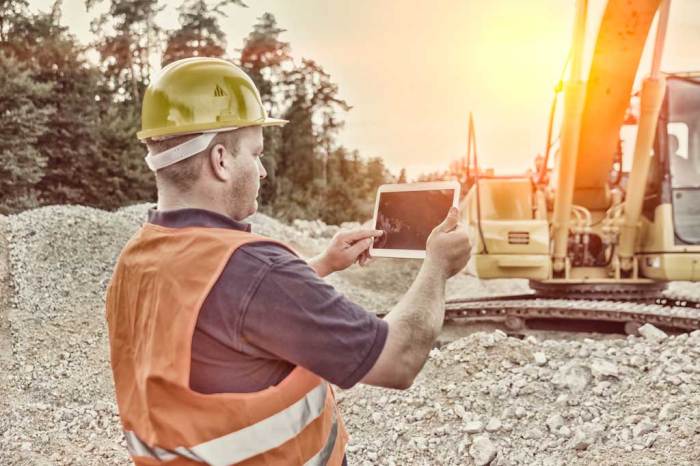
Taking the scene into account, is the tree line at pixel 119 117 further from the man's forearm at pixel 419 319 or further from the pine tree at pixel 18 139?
the man's forearm at pixel 419 319

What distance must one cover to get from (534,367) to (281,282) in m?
3.90

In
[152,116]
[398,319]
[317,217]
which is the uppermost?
[152,116]

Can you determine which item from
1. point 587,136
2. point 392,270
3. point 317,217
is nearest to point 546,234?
point 587,136

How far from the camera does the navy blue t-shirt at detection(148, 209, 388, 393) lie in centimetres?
148

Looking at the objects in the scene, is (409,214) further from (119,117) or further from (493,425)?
(119,117)

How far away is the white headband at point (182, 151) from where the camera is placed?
1659mm

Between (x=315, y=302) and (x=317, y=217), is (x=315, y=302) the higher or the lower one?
the higher one

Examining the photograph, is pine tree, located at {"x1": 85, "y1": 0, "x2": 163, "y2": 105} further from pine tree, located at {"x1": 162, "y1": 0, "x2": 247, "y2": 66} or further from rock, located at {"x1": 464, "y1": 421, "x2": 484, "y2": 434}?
rock, located at {"x1": 464, "y1": 421, "x2": 484, "y2": 434}

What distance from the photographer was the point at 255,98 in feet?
5.99

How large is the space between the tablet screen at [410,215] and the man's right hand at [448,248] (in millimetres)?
276

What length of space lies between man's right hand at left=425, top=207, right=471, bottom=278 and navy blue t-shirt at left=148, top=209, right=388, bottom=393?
0.33m

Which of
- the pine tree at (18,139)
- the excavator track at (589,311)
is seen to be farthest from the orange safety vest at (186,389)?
the pine tree at (18,139)

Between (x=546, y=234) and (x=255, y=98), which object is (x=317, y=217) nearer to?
(x=546, y=234)

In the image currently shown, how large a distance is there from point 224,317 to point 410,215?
0.93 meters
